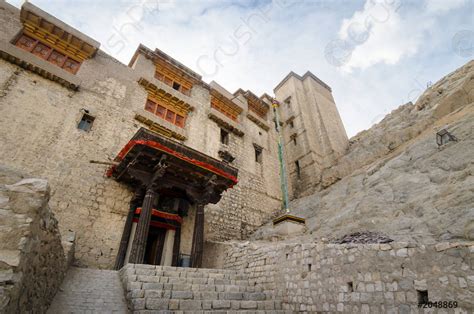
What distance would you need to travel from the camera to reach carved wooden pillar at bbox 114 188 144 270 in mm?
8227

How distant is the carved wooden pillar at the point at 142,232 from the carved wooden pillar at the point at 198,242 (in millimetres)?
1899

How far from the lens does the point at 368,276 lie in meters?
4.11

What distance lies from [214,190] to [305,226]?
13.8 ft

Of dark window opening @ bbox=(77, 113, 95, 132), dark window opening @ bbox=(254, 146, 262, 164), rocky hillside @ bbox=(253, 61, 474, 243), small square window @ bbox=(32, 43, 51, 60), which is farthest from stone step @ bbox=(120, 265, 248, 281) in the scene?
dark window opening @ bbox=(254, 146, 262, 164)

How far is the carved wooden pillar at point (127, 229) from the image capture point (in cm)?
823

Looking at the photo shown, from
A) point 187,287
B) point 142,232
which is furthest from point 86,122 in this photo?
point 187,287

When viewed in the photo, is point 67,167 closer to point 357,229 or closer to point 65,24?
point 65,24

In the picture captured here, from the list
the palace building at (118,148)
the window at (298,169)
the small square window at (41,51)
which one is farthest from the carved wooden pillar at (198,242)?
the window at (298,169)

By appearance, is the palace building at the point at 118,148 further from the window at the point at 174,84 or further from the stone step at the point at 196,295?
the stone step at the point at 196,295

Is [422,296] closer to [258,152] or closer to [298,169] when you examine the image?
[258,152]

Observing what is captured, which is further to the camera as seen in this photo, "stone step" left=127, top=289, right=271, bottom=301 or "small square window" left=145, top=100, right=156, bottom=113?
"small square window" left=145, top=100, right=156, bottom=113

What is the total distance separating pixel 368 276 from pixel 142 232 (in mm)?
6624

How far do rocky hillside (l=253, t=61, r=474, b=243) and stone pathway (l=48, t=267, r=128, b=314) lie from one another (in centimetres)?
565

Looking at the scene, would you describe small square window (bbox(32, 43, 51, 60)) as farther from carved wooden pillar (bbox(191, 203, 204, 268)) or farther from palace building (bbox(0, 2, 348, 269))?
carved wooden pillar (bbox(191, 203, 204, 268))
